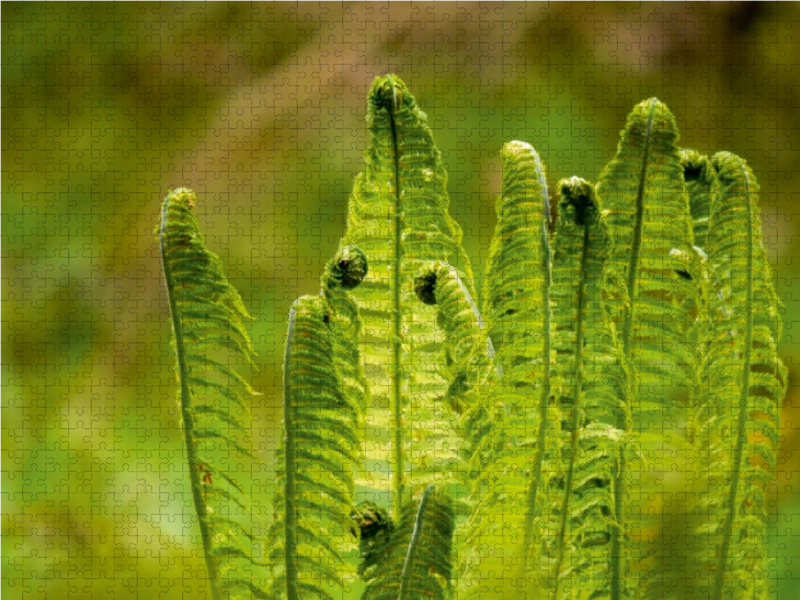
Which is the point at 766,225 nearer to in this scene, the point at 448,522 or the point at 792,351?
the point at 792,351

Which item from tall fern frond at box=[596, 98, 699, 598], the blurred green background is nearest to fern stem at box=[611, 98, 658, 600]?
tall fern frond at box=[596, 98, 699, 598]

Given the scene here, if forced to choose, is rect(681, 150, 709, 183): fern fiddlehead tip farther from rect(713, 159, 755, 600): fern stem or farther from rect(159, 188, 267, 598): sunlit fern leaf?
rect(159, 188, 267, 598): sunlit fern leaf

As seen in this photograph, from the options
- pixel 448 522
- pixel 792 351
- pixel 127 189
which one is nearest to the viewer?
pixel 448 522

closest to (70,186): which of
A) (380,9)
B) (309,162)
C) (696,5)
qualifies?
(309,162)

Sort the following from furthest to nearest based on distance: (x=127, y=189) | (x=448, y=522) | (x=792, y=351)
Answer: (x=127, y=189) → (x=792, y=351) → (x=448, y=522)

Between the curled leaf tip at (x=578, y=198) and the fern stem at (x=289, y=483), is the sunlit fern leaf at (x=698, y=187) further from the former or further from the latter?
the fern stem at (x=289, y=483)

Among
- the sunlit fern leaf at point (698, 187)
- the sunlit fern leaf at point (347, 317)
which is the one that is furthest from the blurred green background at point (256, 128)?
the sunlit fern leaf at point (347, 317)

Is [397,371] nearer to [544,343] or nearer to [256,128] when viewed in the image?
[544,343]
